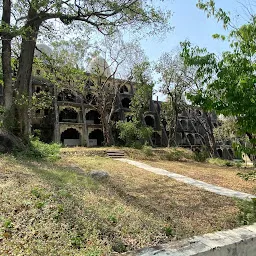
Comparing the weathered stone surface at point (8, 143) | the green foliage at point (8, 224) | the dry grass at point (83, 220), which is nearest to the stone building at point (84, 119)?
the weathered stone surface at point (8, 143)

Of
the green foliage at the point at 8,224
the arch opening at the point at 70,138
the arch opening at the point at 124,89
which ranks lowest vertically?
the green foliage at the point at 8,224

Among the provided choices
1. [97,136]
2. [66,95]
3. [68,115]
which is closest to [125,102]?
[97,136]

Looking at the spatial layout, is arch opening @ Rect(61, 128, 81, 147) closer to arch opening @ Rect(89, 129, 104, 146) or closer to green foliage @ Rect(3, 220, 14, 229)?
arch opening @ Rect(89, 129, 104, 146)

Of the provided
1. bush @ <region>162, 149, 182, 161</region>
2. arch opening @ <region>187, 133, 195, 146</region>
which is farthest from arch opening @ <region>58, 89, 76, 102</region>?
arch opening @ <region>187, 133, 195, 146</region>

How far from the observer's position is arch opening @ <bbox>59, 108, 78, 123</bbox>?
26.1 m

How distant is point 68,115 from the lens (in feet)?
90.6

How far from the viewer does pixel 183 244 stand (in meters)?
1.98

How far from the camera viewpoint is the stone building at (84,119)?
76.1 ft

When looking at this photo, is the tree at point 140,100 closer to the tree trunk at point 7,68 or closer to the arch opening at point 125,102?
the arch opening at point 125,102

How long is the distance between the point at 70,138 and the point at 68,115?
2572mm

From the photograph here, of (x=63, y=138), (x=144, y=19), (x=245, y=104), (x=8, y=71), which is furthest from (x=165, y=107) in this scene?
(x=245, y=104)

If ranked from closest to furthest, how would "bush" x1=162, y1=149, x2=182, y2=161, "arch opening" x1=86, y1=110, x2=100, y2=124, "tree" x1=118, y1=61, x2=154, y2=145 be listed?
"bush" x1=162, y1=149, x2=182, y2=161
"tree" x1=118, y1=61, x2=154, y2=145
"arch opening" x1=86, y1=110, x2=100, y2=124

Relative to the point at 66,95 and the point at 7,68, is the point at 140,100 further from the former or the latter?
the point at 7,68

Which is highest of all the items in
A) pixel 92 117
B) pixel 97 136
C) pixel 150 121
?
pixel 92 117
